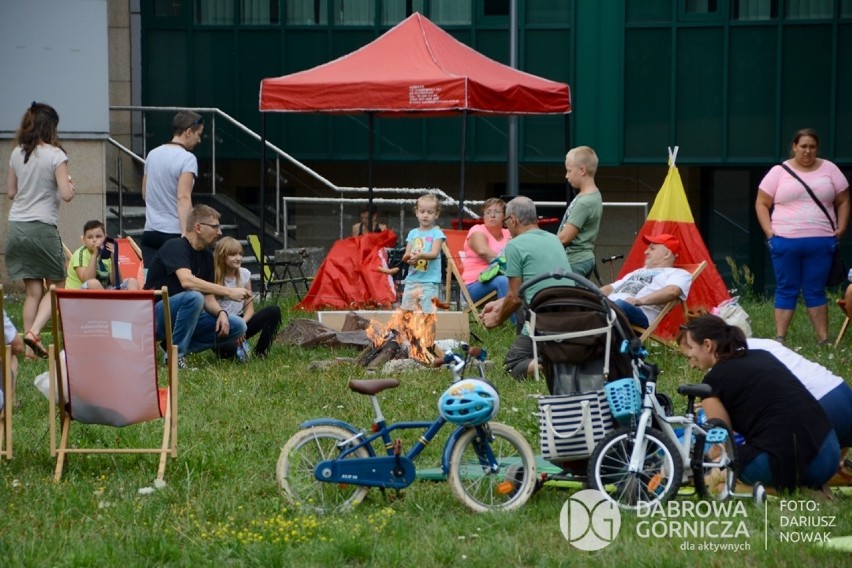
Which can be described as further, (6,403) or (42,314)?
(42,314)

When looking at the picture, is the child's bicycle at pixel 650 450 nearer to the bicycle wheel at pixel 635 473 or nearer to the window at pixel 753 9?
the bicycle wheel at pixel 635 473

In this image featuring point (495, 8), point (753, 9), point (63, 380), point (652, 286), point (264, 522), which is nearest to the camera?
point (264, 522)

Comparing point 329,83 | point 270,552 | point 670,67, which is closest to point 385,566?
point 270,552

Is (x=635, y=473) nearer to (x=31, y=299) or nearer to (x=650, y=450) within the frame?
(x=650, y=450)

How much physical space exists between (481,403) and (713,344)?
1.22 metres

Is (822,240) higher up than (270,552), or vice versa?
(822,240)

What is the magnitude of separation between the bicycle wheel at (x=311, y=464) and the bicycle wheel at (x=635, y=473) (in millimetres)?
1082

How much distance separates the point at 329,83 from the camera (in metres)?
14.3

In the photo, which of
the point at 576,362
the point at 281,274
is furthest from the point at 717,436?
the point at 281,274

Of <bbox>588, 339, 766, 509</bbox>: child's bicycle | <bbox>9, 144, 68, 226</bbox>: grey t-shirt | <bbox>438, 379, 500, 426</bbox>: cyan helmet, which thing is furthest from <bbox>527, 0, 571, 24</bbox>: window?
<bbox>438, 379, 500, 426</bbox>: cyan helmet

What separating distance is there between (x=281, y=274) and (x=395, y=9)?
5.72 metres

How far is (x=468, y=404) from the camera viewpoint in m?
6.13

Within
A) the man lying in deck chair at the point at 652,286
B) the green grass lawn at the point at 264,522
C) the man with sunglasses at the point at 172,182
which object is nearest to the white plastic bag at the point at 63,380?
the green grass lawn at the point at 264,522

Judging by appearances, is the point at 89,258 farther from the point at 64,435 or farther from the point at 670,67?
the point at 670,67
